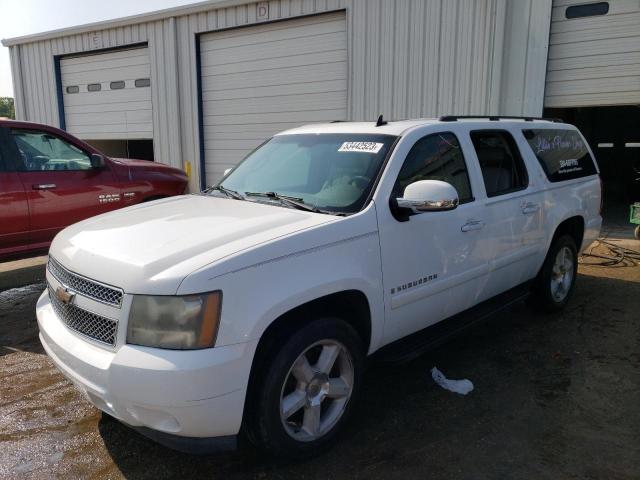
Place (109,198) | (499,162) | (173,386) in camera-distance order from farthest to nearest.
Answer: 1. (109,198)
2. (499,162)
3. (173,386)

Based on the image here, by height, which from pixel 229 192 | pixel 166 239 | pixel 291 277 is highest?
pixel 229 192

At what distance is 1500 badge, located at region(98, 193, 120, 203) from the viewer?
626 centimetres

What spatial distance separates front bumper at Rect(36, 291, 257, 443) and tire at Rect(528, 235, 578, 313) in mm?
3480

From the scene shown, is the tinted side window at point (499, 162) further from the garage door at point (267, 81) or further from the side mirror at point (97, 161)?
the garage door at point (267, 81)

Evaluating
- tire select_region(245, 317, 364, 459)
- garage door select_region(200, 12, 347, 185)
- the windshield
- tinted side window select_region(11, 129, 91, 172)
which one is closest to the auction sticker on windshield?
the windshield

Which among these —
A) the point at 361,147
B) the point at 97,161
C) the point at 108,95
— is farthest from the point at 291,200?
the point at 108,95

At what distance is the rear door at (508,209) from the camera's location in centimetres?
394

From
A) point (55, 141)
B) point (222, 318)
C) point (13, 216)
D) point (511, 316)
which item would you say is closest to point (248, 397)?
point (222, 318)

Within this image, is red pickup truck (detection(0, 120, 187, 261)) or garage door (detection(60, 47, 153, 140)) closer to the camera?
red pickup truck (detection(0, 120, 187, 261))

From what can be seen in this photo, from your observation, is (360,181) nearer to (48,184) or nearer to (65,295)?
(65,295)

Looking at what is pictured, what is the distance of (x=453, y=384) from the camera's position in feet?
12.1

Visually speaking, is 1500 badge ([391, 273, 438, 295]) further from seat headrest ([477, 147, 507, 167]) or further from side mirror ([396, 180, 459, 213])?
seat headrest ([477, 147, 507, 167])

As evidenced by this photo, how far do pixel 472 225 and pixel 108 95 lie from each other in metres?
12.6

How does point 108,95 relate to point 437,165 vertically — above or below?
above
